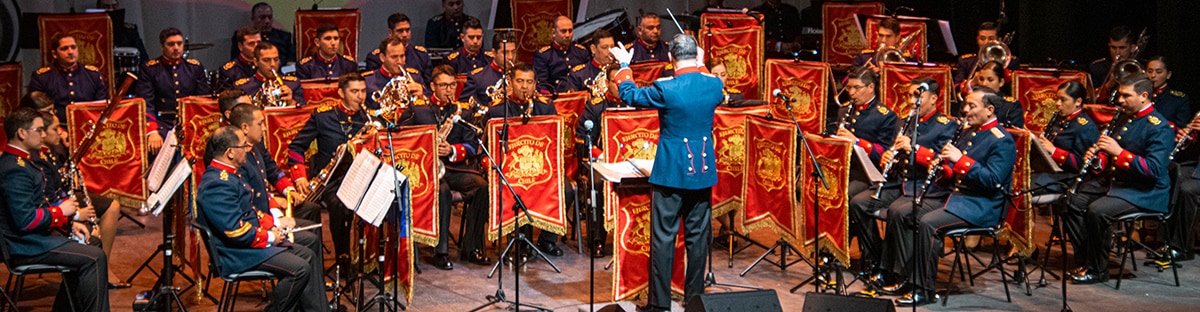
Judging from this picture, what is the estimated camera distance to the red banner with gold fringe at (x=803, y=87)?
331 inches

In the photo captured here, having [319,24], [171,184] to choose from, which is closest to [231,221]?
[171,184]

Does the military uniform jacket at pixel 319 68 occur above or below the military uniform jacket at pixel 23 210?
above

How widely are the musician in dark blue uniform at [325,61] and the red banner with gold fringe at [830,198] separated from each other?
14.5 feet

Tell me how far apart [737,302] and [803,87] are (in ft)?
11.6

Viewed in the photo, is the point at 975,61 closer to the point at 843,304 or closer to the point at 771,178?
the point at 771,178

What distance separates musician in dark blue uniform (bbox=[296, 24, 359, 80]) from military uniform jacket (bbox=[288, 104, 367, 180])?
2.37m

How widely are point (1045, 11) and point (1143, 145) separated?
4820 millimetres

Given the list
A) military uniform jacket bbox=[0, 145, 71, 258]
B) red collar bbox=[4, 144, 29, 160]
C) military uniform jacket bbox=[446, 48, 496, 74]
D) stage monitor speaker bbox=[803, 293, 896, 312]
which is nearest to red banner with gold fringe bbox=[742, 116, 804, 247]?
stage monitor speaker bbox=[803, 293, 896, 312]

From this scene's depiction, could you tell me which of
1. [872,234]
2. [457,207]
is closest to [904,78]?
[872,234]

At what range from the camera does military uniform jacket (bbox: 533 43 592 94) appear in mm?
10258

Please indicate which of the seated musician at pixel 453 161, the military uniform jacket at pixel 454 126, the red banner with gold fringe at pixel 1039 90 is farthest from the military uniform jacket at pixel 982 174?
the military uniform jacket at pixel 454 126

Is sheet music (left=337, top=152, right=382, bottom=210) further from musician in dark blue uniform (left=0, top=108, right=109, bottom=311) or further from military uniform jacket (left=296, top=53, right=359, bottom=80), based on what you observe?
military uniform jacket (left=296, top=53, right=359, bottom=80)

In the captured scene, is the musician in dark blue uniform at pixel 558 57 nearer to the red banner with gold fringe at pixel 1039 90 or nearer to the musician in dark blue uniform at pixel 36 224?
the red banner with gold fringe at pixel 1039 90

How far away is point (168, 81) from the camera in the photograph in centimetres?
962
